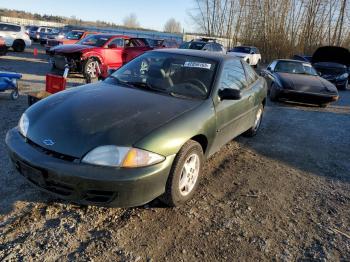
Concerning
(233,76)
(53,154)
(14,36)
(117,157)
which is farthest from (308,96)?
(14,36)

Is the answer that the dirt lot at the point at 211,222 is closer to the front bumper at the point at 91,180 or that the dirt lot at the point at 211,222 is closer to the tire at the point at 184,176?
the tire at the point at 184,176

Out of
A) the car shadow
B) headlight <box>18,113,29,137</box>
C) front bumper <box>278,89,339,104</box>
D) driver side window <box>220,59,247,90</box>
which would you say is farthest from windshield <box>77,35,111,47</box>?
headlight <box>18,113,29,137</box>

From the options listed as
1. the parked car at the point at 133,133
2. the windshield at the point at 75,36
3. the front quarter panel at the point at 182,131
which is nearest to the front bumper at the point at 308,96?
the parked car at the point at 133,133

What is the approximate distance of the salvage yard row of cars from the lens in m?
2.78

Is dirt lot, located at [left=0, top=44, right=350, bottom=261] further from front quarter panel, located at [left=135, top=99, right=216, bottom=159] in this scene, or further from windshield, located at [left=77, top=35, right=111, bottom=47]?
windshield, located at [left=77, top=35, right=111, bottom=47]

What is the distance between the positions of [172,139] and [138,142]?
0.35 metres

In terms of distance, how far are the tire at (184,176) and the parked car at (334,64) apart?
42.2ft

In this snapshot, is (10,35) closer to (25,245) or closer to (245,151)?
(245,151)

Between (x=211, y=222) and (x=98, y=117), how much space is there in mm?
1445

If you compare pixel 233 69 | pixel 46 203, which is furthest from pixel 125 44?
pixel 46 203

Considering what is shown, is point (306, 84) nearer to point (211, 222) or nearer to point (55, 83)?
point (55, 83)

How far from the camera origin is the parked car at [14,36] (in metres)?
19.8

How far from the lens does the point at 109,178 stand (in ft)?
8.87

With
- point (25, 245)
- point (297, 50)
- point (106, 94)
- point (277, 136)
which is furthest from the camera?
point (297, 50)
